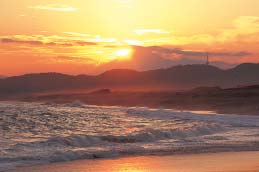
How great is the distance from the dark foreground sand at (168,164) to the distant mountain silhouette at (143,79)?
8028 centimetres

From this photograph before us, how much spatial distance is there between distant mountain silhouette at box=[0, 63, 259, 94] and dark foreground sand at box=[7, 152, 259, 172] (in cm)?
8028

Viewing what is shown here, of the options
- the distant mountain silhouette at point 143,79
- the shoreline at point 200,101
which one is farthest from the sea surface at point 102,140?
the distant mountain silhouette at point 143,79

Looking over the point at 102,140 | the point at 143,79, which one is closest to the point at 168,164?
the point at 102,140

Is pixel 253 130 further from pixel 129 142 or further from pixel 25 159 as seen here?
pixel 25 159

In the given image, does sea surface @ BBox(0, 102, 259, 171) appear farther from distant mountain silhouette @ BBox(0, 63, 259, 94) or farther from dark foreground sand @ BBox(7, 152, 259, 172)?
distant mountain silhouette @ BBox(0, 63, 259, 94)

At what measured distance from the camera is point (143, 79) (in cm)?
10219

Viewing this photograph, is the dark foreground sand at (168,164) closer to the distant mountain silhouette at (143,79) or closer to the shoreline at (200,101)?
the shoreline at (200,101)

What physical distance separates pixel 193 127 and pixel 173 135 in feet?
8.00

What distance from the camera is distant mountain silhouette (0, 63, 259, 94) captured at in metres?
95.5

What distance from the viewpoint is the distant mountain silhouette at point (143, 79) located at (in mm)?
95537

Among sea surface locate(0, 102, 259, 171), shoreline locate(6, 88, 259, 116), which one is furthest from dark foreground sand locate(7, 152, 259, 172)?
shoreline locate(6, 88, 259, 116)

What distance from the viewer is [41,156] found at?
39.9 feet

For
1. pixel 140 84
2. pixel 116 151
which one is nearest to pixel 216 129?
pixel 116 151

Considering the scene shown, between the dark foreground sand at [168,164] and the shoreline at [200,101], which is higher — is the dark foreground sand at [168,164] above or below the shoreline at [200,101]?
below
